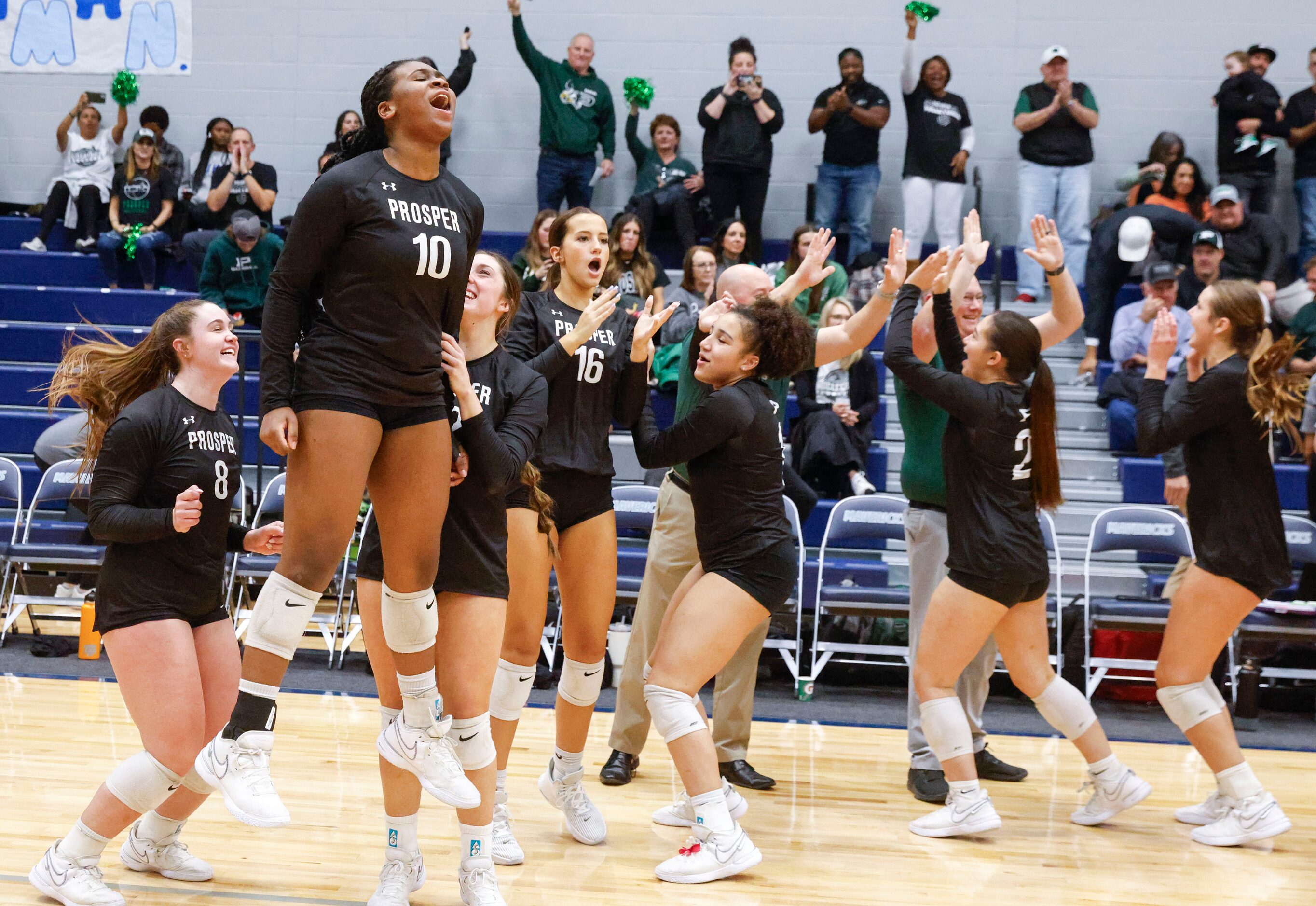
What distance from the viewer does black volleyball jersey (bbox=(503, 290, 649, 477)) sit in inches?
149

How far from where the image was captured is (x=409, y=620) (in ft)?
9.60

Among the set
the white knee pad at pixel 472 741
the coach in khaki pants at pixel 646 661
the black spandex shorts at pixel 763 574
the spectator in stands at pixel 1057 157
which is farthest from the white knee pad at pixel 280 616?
the spectator in stands at pixel 1057 157

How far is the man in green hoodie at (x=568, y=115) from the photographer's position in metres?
9.61

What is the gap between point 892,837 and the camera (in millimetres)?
4086

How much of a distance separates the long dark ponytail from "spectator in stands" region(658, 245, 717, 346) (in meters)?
3.46

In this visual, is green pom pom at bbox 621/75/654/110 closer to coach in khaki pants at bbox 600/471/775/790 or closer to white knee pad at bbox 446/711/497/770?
coach in khaki pants at bbox 600/471/775/790

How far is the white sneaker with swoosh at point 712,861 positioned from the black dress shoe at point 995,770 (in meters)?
1.61

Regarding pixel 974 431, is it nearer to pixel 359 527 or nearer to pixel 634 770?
pixel 634 770

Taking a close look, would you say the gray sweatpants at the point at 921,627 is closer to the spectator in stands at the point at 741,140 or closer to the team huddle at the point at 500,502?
the team huddle at the point at 500,502

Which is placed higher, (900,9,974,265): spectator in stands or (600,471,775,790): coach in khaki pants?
(900,9,974,265): spectator in stands

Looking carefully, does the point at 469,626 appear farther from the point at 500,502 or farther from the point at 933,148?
the point at 933,148

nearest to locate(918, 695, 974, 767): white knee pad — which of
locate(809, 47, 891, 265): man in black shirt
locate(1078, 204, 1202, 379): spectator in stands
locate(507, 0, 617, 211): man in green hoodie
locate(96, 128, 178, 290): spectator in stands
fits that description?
locate(1078, 204, 1202, 379): spectator in stands

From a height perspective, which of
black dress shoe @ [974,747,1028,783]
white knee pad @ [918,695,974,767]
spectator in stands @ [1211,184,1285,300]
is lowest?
black dress shoe @ [974,747,1028,783]

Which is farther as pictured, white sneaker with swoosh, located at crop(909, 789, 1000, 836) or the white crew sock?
white sneaker with swoosh, located at crop(909, 789, 1000, 836)
